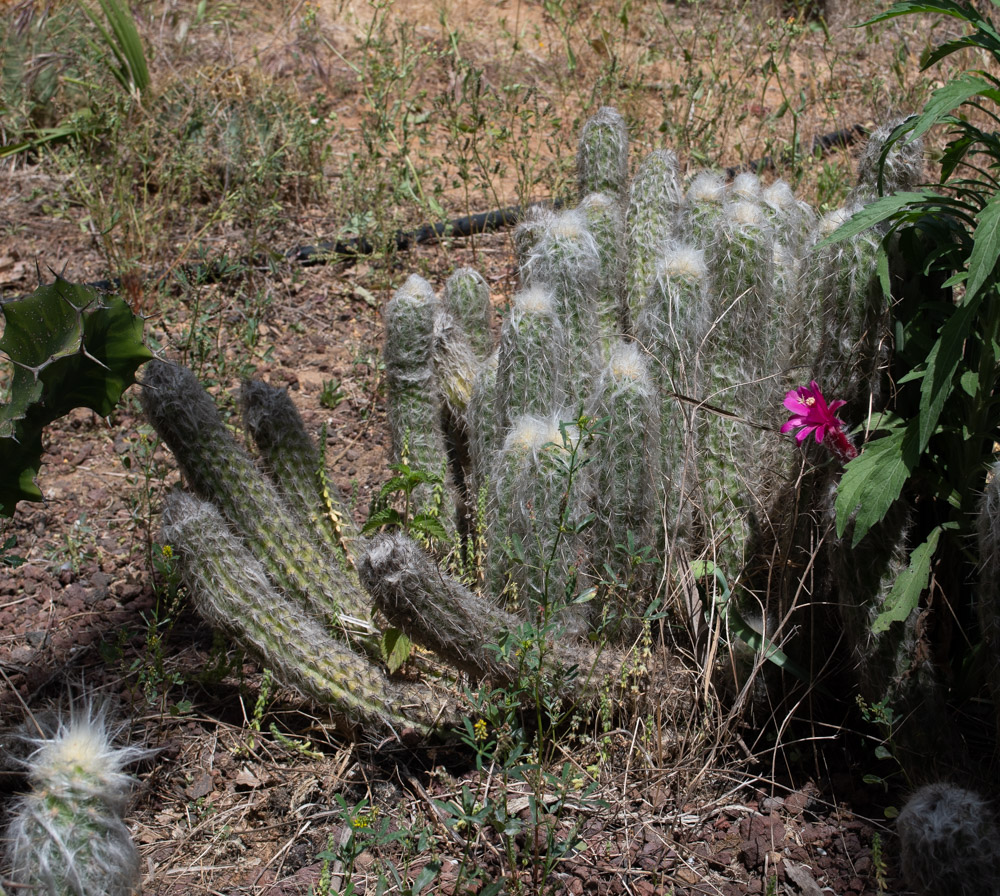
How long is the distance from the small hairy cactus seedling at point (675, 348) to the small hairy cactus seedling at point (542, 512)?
27 centimetres

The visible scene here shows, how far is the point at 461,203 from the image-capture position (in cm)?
466

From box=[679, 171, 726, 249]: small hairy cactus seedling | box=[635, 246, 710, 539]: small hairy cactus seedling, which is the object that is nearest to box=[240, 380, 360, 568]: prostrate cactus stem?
box=[635, 246, 710, 539]: small hairy cactus seedling

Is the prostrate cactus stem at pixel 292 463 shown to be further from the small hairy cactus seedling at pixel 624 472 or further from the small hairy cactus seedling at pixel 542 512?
the small hairy cactus seedling at pixel 624 472

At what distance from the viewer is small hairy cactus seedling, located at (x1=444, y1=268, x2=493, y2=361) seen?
9.39ft

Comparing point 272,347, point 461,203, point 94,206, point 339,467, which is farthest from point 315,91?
point 339,467

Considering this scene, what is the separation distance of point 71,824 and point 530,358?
1456mm

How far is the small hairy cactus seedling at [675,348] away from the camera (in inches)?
91.7

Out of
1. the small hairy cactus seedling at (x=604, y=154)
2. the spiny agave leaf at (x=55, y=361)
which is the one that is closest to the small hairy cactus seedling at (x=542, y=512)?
the spiny agave leaf at (x=55, y=361)

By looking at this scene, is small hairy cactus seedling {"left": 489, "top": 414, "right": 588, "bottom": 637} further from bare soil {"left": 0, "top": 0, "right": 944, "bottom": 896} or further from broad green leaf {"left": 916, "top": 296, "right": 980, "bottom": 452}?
broad green leaf {"left": 916, "top": 296, "right": 980, "bottom": 452}

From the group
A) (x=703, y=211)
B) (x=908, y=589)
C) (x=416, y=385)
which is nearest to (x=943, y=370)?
(x=908, y=589)

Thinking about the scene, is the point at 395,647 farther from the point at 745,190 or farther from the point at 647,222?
the point at 745,190

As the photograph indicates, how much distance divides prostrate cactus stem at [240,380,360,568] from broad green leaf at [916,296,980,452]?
5.10 feet

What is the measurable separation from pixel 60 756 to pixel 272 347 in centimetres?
239

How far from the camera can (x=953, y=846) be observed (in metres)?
1.52
